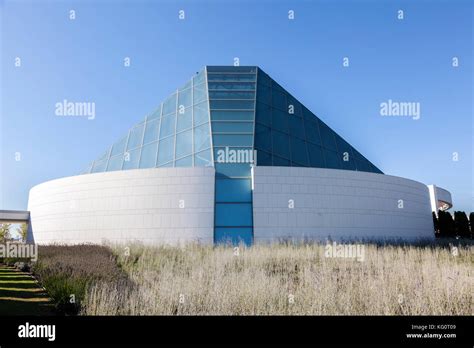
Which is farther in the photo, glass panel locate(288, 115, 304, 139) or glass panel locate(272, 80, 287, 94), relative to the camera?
glass panel locate(272, 80, 287, 94)

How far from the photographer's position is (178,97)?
27.0 m

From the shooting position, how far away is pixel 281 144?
23.0 meters

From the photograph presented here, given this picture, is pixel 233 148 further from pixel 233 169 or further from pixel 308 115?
pixel 308 115

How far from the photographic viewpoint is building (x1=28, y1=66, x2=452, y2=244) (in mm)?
18578

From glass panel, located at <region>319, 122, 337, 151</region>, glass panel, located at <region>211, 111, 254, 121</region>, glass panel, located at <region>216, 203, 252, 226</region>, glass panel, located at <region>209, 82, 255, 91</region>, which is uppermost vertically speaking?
glass panel, located at <region>209, 82, 255, 91</region>

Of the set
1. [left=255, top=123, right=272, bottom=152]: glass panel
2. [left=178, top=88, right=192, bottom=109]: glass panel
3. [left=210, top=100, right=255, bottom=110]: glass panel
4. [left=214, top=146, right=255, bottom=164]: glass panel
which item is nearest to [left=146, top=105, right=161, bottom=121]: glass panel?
[left=178, top=88, right=192, bottom=109]: glass panel

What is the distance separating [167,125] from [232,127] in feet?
16.1

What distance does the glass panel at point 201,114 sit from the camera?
23.4 meters

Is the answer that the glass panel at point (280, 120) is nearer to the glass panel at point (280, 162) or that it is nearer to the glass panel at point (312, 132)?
the glass panel at point (312, 132)

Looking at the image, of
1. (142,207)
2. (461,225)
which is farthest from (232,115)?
(461,225)

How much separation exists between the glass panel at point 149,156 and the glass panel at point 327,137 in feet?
38.4

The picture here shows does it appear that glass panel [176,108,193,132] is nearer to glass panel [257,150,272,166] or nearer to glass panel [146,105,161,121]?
glass panel [146,105,161,121]

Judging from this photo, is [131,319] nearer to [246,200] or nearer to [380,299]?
[380,299]

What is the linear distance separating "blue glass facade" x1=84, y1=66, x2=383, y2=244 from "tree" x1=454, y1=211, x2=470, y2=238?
42.3 feet
